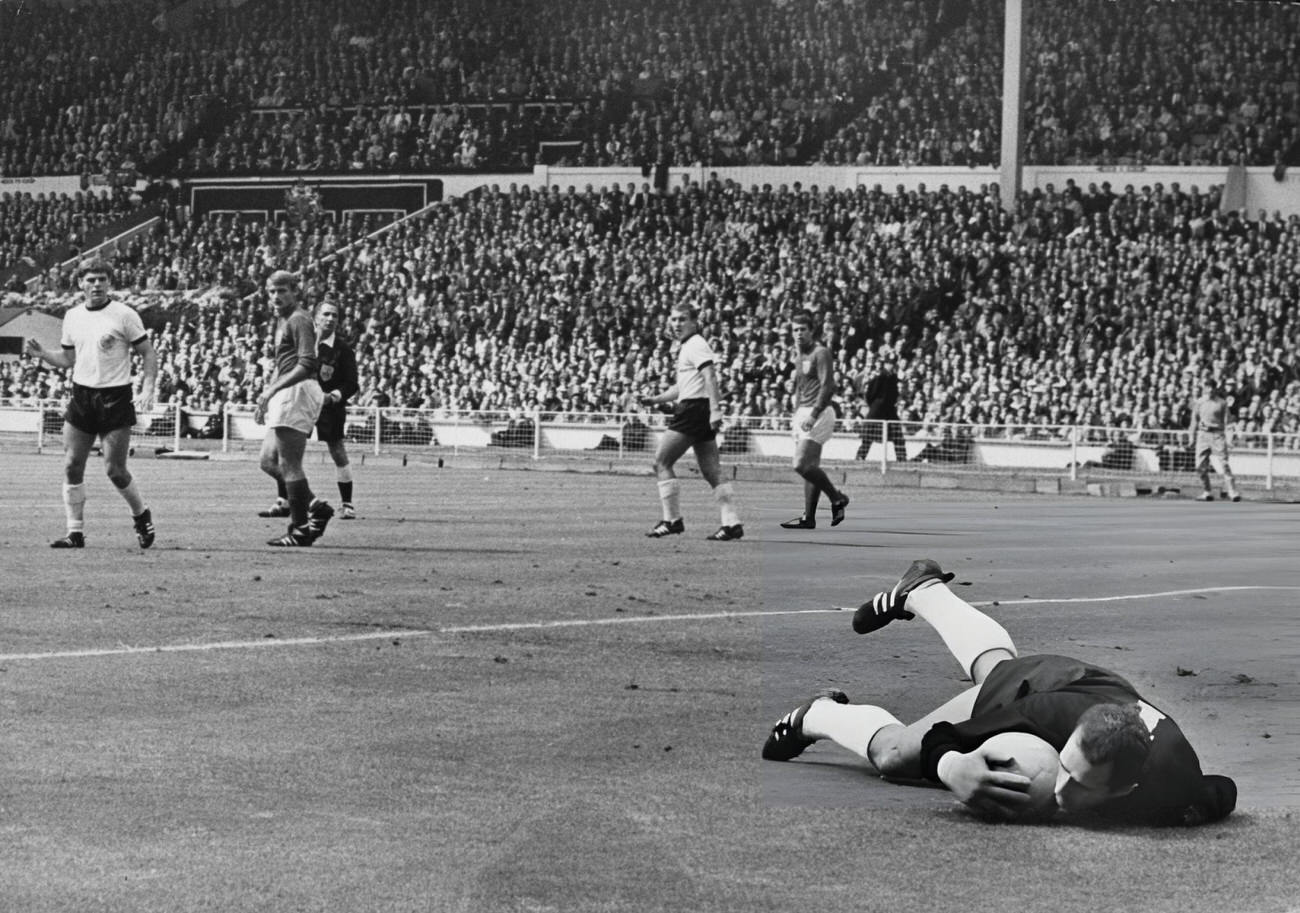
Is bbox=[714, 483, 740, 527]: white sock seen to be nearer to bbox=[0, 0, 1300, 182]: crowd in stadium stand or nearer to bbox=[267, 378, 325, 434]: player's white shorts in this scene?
bbox=[267, 378, 325, 434]: player's white shorts

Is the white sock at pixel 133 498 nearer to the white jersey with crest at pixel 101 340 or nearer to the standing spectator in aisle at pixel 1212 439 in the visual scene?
the white jersey with crest at pixel 101 340

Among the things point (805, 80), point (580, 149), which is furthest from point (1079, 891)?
point (580, 149)

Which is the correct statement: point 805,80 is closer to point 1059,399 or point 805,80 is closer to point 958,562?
point 1059,399

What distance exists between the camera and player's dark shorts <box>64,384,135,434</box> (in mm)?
13641

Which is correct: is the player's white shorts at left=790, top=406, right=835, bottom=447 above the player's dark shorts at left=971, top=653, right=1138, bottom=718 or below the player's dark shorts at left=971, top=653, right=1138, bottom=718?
above

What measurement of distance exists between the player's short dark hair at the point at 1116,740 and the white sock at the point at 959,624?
3.03 ft

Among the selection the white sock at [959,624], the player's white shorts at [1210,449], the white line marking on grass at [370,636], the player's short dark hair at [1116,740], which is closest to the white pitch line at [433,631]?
the white line marking on grass at [370,636]

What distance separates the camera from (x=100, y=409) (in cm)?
1364

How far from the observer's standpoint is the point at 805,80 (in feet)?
81.0

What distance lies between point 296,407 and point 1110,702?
10.3 meters

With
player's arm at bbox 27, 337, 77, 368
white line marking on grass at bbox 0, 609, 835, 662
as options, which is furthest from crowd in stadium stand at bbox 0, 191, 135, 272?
white line marking on grass at bbox 0, 609, 835, 662

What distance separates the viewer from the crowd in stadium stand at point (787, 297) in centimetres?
3127

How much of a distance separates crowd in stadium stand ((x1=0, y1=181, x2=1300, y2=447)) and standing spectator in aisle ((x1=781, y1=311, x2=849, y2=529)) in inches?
521

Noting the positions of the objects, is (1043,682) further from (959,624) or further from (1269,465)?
(1269,465)
